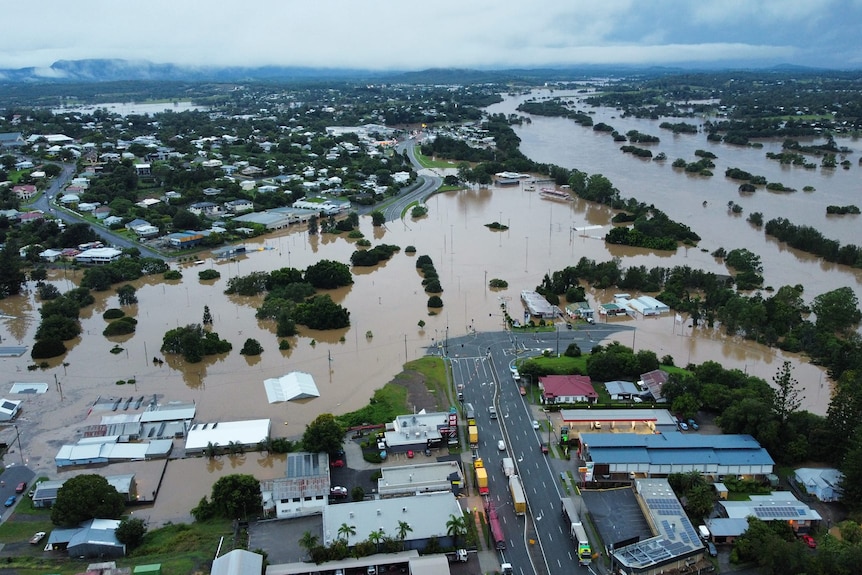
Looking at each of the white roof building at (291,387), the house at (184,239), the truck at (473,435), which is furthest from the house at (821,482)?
the house at (184,239)

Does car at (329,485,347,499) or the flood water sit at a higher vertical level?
car at (329,485,347,499)

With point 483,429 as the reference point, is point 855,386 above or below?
above

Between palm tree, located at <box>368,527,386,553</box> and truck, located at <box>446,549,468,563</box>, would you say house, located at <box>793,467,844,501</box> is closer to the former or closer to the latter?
truck, located at <box>446,549,468,563</box>

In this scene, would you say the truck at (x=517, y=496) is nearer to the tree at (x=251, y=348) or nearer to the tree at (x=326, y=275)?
the tree at (x=251, y=348)

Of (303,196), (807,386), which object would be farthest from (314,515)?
(303,196)

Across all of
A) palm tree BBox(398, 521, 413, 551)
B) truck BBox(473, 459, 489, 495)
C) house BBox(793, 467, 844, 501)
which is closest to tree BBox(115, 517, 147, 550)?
palm tree BBox(398, 521, 413, 551)

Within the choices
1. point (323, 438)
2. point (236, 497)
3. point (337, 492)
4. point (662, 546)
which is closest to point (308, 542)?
point (337, 492)

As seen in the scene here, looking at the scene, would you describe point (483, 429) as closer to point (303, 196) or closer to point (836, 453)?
point (836, 453)
